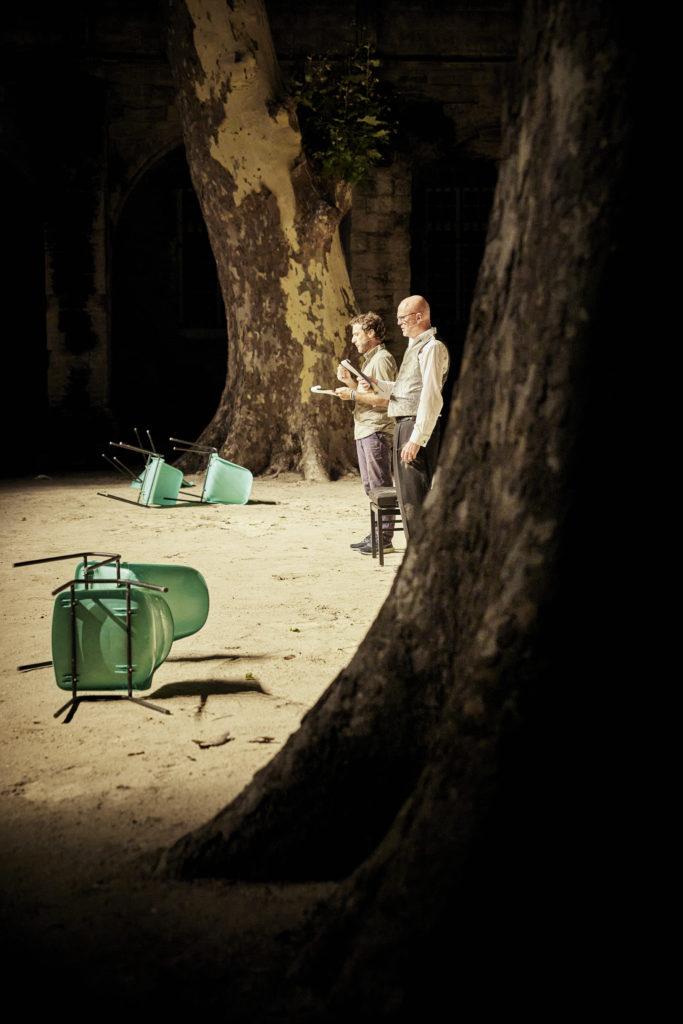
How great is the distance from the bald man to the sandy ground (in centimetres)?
53

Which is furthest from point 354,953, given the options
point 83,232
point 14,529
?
point 83,232

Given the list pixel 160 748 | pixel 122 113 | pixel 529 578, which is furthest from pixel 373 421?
pixel 122 113

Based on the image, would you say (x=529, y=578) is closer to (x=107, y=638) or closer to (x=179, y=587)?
(x=107, y=638)

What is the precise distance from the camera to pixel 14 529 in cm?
795

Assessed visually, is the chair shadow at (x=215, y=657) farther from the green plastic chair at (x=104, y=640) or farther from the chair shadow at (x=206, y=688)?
the green plastic chair at (x=104, y=640)

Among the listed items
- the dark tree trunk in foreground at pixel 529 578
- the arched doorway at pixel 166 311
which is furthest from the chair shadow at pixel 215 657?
the arched doorway at pixel 166 311

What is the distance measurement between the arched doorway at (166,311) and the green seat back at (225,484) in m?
7.26

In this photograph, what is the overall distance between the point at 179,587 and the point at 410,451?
2227 millimetres

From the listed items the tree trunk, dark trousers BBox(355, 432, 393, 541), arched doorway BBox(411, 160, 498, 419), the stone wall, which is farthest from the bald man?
arched doorway BBox(411, 160, 498, 419)

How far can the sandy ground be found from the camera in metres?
2.26

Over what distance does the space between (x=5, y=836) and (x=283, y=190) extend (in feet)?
31.8

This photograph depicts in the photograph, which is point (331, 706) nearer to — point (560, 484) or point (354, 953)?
point (354, 953)

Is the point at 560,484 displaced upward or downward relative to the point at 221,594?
upward

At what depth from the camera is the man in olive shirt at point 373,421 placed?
22.7ft
